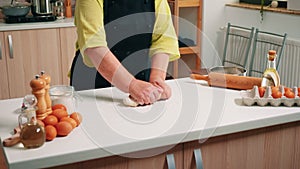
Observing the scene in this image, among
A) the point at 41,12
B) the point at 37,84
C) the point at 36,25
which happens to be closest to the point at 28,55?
the point at 36,25

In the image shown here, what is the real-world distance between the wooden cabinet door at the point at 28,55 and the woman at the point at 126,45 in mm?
1709

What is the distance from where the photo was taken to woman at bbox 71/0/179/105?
145 centimetres

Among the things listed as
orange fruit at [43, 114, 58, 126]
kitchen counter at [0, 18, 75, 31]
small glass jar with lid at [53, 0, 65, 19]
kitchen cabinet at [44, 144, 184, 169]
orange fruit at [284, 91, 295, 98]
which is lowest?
kitchen cabinet at [44, 144, 184, 169]

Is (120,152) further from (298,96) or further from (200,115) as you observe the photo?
(298,96)

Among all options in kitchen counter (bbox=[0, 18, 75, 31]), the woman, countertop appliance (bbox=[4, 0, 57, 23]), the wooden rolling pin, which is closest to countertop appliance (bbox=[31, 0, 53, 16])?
countertop appliance (bbox=[4, 0, 57, 23])

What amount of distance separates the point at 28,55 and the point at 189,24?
147 centimetres

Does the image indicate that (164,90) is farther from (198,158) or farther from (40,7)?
(40,7)

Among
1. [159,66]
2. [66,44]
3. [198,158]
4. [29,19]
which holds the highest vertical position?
[29,19]

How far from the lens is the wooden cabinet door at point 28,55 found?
11.1 feet

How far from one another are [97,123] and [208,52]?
278 cm

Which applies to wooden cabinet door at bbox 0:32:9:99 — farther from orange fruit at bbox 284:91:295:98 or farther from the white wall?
orange fruit at bbox 284:91:295:98

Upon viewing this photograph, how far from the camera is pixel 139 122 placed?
4.22 ft

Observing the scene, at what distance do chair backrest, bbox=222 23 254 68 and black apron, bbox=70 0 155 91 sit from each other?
1.87 m

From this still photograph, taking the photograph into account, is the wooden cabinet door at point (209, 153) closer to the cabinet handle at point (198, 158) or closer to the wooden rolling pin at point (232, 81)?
the cabinet handle at point (198, 158)
